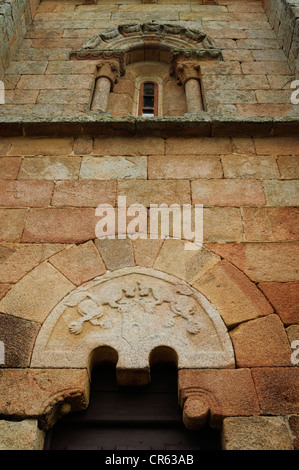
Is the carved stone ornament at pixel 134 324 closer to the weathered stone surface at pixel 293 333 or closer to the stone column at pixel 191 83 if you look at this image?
the weathered stone surface at pixel 293 333

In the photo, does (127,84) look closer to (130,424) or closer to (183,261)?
(183,261)

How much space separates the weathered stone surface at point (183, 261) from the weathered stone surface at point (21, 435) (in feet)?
4.61

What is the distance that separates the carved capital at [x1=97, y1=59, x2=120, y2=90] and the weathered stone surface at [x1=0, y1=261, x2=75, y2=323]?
333 centimetres

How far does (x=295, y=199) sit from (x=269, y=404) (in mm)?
1911

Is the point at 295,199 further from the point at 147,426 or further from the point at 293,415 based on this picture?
the point at 147,426

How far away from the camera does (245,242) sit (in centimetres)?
333

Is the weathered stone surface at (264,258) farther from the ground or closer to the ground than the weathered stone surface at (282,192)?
closer to the ground

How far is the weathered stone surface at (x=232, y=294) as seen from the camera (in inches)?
112

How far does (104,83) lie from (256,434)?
457 cm

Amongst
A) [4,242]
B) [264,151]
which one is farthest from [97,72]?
[4,242]

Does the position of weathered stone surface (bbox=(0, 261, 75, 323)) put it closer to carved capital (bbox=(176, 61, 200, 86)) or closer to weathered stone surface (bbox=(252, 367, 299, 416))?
weathered stone surface (bbox=(252, 367, 299, 416))

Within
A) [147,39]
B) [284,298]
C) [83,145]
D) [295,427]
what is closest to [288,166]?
[284,298]

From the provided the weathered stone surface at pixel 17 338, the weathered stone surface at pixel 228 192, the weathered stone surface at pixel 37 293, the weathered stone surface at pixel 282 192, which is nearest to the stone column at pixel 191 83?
the weathered stone surface at pixel 228 192

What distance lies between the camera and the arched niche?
2.62 meters
